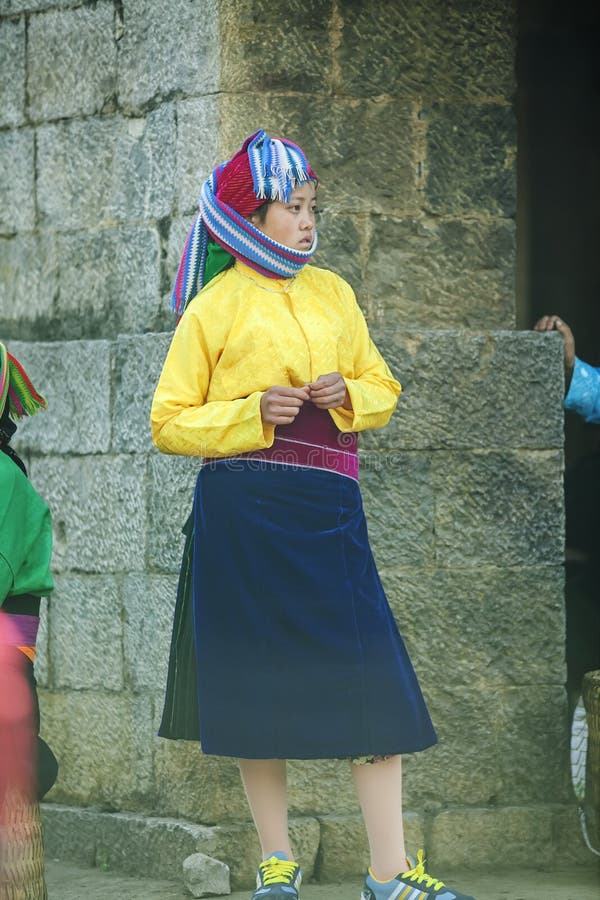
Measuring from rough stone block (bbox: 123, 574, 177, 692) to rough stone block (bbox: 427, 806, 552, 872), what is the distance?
1.01 metres

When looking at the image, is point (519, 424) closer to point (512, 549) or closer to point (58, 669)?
point (512, 549)

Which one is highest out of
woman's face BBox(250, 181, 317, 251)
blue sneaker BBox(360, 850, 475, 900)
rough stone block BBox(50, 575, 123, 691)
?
woman's face BBox(250, 181, 317, 251)

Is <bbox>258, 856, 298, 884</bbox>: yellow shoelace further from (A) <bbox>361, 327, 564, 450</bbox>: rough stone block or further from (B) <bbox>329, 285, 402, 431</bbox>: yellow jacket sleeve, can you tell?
(A) <bbox>361, 327, 564, 450</bbox>: rough stone block

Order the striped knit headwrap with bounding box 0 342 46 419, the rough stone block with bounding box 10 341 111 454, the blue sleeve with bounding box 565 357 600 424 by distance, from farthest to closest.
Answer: the rough stone block with bounding box 10 341 111 454 < the blue sleeve with bounding box 565 357 600 424 < the striped knit headwrap with bounding box 0 342 46 419

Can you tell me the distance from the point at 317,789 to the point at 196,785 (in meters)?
0.38

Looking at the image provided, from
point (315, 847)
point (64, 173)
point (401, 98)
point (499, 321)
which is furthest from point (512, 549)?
point (64, 173)

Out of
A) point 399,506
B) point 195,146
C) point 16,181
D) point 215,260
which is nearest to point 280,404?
point 215,260

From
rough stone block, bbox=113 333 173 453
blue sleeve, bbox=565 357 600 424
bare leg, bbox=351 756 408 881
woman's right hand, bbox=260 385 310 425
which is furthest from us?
blue sleeve, bbox=565 357 600 424

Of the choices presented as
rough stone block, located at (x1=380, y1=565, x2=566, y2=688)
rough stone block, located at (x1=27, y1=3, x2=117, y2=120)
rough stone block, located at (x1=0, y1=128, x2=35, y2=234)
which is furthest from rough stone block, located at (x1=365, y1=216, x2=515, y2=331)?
rough stone block, located at (x1=0, y1=128, x2=35, y2=234)

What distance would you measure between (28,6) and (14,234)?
2.64 feet

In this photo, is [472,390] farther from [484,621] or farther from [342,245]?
[484,621]

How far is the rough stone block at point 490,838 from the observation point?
Result: 217 inches

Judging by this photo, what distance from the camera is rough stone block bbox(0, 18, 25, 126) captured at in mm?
A: 6168

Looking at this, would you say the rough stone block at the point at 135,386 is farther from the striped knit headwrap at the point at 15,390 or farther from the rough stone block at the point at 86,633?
the striped knit headwrap at the point at 15,390
